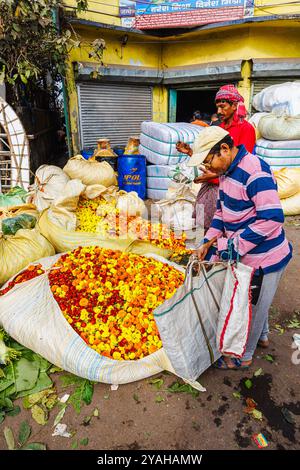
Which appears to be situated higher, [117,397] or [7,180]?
[7,180]

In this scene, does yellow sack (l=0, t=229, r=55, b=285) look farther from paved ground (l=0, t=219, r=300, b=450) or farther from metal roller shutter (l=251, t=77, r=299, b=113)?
metal roller shutter (l=251, t=77, r=299, b=113)

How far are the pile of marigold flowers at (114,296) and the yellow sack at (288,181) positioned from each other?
3.36 metres

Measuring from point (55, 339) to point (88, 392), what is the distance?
17.3 inches

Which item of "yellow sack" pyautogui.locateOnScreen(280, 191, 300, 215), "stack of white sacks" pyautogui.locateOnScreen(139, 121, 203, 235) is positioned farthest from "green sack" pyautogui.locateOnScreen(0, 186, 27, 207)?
"yellow sack" pyautogui.locateOnScreen(280, 191, 300, 215)

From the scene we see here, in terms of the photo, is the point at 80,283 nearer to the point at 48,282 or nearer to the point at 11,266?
the point at 48,282

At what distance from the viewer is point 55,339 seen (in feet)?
7.43

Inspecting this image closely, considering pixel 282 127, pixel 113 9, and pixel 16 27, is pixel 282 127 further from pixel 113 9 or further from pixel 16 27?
pixel 113 9

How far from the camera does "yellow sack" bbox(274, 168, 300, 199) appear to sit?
5332 millimetres

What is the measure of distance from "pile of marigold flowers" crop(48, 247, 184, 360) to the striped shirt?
785 mm

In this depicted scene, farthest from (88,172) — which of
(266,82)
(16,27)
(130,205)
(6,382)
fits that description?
(266,82)

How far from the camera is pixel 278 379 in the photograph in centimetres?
233
